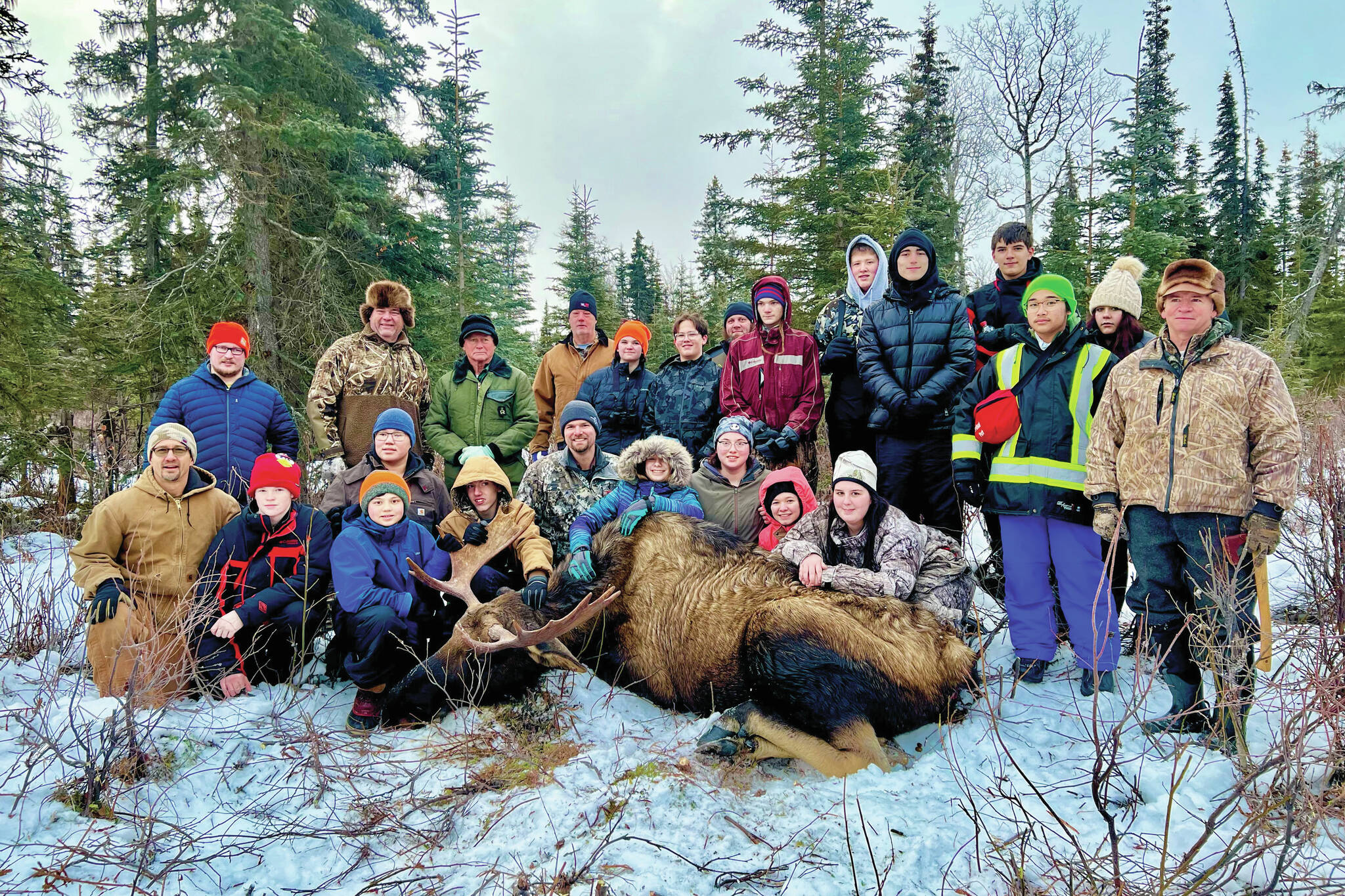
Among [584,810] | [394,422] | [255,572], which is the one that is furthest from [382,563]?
[584,810]

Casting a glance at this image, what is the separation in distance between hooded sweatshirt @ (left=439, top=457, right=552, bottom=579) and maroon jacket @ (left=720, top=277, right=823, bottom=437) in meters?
1.79

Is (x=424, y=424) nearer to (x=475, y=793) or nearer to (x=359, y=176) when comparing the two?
(x=475, y=793)

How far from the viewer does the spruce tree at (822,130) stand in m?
11.4

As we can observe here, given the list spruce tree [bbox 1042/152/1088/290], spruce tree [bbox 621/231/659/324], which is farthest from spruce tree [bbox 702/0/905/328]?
spruce tree [bbox 621/231/659/324]

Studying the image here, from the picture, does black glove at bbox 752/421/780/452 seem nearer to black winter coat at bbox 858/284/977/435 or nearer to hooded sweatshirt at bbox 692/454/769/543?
hooded sweatshirt at bbox 692/454/769/543

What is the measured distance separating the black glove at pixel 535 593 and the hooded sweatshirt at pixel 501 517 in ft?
0.61

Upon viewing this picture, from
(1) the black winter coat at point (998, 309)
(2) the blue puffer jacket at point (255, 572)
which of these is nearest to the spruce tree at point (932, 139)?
(1) the black winter coat at point (998, 309)

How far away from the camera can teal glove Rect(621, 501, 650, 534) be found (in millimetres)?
3883

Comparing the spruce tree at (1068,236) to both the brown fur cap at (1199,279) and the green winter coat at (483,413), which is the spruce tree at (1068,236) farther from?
the green winter coat at (483,413)

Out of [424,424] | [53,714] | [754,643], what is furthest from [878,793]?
[424,424]

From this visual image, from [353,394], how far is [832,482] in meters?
4.04

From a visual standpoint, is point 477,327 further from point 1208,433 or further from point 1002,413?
point 1208,433

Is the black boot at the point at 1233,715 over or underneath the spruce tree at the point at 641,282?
underneath

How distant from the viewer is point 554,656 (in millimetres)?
3602
